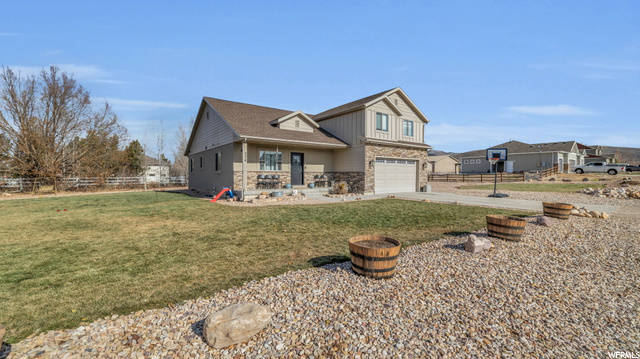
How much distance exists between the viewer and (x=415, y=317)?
2.74m

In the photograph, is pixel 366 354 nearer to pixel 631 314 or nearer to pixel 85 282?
pixel 631 314

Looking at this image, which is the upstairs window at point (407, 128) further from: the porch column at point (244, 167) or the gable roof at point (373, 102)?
the porch column at point (244, 167)

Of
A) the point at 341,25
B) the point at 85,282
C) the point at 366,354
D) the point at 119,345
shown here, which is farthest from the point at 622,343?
the point at 341,25

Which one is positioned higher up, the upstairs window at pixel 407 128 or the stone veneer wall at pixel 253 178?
the upstairs window at pixel 407 128

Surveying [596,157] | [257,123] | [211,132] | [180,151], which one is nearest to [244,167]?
[257,123]

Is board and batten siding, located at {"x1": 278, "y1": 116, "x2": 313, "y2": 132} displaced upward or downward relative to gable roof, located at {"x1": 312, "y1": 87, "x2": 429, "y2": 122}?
downward

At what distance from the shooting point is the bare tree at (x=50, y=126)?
19391 mm

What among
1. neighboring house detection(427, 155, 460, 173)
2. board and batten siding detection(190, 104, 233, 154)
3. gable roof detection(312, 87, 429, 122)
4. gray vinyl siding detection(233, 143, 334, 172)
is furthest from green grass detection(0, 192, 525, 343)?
neighboring house detection(427, 155, 460, 173)

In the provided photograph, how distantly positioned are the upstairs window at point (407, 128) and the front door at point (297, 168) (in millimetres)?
7222

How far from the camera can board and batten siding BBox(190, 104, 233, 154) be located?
14472 millimetres

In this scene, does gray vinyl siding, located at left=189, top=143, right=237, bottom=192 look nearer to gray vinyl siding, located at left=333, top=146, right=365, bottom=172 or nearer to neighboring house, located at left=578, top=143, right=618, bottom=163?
gray vinyl siding, located at left=333, top=146, right=365, bottom=172

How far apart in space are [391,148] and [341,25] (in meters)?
8.14

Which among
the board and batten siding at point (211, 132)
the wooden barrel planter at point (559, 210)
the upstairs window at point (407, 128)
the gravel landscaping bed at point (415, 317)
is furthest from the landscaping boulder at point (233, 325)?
the upstairs window at point (407, 128)

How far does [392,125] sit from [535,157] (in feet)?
103
